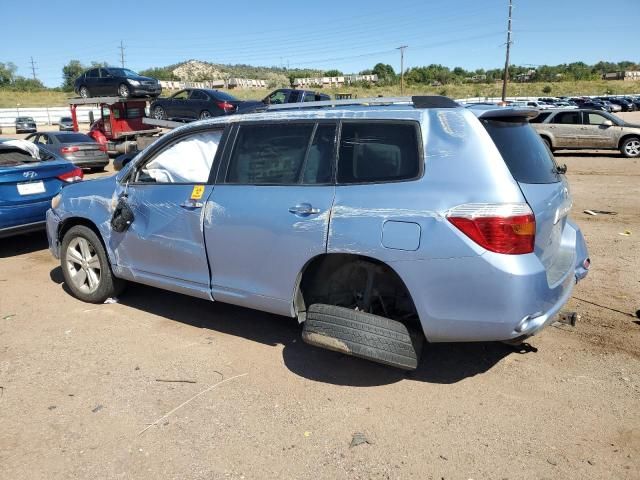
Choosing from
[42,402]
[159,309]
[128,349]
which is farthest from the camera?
[159,309]

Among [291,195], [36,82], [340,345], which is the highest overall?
[36,82]

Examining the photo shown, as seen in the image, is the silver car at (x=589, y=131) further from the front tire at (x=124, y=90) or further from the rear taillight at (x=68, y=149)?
the front tire at (x=124, y=90)

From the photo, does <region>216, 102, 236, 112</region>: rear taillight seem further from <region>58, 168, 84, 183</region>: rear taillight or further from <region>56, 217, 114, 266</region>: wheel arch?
<region>56, 217, 114, 266</region>: wheel arch

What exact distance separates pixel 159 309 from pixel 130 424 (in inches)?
74.3

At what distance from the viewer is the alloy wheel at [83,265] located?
500 centimetres

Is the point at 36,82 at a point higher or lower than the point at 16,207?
higher

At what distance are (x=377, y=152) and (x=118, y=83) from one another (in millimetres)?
18972

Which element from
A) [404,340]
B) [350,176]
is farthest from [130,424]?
[350,176]

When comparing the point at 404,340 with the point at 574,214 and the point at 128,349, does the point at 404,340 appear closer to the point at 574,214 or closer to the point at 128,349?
the point at 128,349

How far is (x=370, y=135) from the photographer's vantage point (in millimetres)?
3395

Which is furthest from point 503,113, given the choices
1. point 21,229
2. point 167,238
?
point 21,229

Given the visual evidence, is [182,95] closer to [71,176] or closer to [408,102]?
[71,176]

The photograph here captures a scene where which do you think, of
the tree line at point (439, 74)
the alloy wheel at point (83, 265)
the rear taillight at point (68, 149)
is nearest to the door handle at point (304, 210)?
the alloy wheel at point (83, 265)

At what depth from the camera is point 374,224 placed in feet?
10.4
